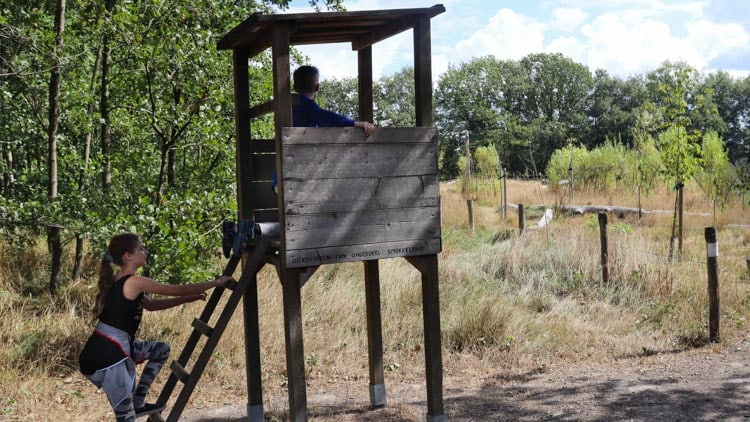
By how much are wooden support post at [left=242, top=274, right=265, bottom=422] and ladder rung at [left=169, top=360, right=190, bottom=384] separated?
0.57 meters

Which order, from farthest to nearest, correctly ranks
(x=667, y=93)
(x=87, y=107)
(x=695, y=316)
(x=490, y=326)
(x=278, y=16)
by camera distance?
(x=667, y=93) → (x=87, y=107) → (x=695, y=316) → (x=490, y=326) → (x=278, y=16)

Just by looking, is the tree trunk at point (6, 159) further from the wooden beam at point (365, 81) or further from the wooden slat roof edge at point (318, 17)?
the wooden beam at point (365, 81)

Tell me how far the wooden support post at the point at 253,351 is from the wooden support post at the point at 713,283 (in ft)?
15.3

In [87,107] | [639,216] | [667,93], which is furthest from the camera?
[639,216]

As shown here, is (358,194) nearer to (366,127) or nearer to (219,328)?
(366,127)

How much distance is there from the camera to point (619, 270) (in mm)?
9742

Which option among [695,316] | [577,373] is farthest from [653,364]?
[695,316]

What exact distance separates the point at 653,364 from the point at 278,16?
498 cm

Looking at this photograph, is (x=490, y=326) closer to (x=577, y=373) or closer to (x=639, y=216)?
(x=577, y=373)

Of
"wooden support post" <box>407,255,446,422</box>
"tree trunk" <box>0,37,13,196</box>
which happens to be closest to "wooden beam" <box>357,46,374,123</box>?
"wooden support post" <box>407,255,446,422</box>

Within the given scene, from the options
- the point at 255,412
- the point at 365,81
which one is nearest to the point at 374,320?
the point at 255,412

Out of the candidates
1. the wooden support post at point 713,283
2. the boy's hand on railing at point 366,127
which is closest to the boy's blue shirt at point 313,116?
the boy's hand on railing at point 366,127

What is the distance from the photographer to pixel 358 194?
471cm

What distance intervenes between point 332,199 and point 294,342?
3.15 ft
